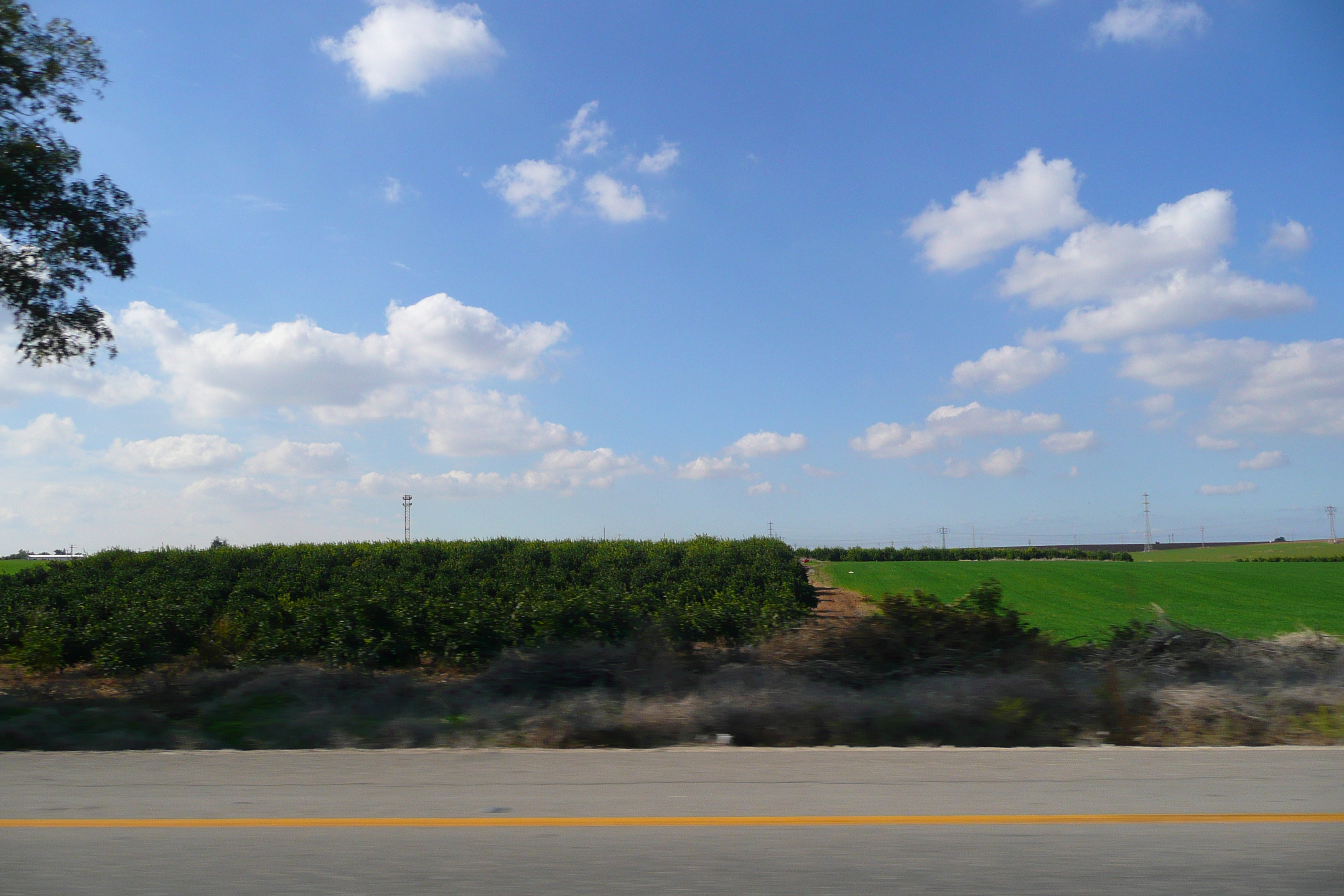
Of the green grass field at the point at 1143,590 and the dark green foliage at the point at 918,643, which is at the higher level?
the dark green foliage at the point at 918,643

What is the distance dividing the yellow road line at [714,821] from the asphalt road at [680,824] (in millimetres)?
→ 25

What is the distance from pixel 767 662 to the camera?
9.36m

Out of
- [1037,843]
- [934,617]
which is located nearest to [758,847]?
[1037,843]

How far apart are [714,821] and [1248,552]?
147 m

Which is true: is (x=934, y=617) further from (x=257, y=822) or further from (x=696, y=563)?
(x=696, y=563)

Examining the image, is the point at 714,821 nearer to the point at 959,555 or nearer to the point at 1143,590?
the point at 1143,590

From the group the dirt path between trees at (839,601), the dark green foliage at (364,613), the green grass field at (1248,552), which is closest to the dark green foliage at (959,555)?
the green grass field at (1248,552)

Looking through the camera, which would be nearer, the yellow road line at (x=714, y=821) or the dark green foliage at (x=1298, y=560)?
the yellow road line at (x=714, y=821)

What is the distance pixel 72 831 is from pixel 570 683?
4.70 metres

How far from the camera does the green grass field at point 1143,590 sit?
2845cm

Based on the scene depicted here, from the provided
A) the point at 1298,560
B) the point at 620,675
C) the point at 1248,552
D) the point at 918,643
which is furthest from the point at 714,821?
the point at 1248,552

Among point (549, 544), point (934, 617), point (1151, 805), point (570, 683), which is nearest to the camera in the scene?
point (1151, 805)

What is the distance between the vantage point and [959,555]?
115 m

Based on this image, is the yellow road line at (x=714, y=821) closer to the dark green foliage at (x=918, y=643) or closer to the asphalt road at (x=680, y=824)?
the asphalt road at (x=680, y=824)
